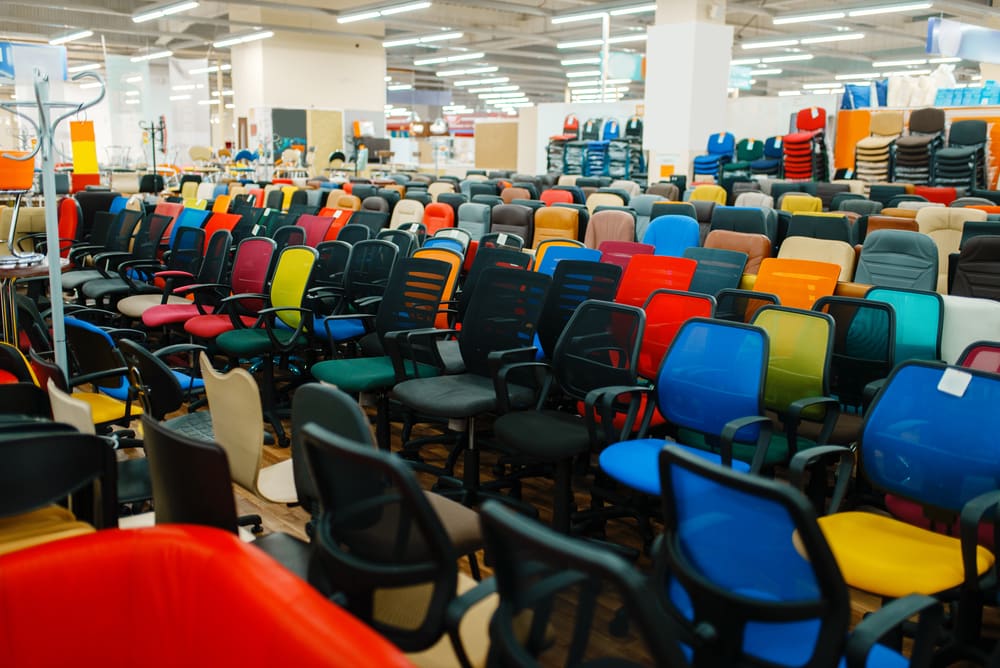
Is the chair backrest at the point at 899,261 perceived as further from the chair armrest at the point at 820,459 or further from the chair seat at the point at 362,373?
the chair seat at the point at 362,373

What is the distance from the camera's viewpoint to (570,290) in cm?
401

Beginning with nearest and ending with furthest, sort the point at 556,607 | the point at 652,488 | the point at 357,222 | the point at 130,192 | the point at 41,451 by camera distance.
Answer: the point at 556,607
the point at 41,451
the point at 652,488
the point at 357,222
the point at 130,192

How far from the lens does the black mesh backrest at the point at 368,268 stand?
521 centimetres

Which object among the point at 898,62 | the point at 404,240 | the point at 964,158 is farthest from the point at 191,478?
the point at 898,62

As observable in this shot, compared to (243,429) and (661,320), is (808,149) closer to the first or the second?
(661,320)

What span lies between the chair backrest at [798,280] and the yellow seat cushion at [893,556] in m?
1.82

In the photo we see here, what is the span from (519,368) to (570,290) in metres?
0.55

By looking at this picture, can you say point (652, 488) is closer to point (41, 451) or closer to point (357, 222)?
point (41, 451)

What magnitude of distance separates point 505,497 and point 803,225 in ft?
12.4

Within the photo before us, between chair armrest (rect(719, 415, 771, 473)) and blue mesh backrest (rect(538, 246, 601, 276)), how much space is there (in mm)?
2156

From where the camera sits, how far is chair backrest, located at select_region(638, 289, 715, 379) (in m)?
3.66

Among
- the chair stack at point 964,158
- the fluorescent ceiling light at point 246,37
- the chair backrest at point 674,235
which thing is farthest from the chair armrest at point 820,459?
the fluorescent ceiling light at point 246,37

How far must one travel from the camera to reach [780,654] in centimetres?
165

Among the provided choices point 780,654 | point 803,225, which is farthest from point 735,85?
point 780,654
